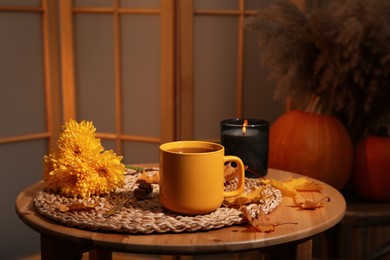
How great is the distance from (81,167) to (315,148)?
0.69m

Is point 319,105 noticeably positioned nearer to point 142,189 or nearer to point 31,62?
point 142,189

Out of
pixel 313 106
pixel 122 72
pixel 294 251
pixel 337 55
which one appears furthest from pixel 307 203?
pixel 122 72

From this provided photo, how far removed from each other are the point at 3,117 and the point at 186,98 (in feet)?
1.95

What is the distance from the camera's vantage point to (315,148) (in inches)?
54.5

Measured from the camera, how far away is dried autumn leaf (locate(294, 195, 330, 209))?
874 mm

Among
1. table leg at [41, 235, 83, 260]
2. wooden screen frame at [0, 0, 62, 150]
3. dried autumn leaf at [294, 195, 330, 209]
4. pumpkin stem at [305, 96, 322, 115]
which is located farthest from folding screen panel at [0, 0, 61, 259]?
dried autumn leaf at [294, 195, 330, 209]

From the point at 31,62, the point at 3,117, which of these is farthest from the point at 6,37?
the point at 3,117

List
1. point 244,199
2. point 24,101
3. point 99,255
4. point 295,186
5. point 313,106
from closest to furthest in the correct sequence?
point 244,199 < point 295,186 < point 99,255 < point 313,106 < point 24,101

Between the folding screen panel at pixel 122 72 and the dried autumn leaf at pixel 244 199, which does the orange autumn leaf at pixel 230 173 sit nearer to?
the dried autumn leaf at pixel 244 199

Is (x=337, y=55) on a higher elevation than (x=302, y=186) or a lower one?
higher

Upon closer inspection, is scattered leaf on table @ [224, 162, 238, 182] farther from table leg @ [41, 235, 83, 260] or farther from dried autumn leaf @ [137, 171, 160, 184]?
table leg @ [41, 235, 83, 260]

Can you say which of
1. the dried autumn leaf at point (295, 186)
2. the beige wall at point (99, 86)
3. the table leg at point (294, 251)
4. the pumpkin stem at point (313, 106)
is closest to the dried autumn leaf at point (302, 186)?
the dried autumn leaf at point (295, 186)

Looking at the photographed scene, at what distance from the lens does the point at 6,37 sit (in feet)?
5.88

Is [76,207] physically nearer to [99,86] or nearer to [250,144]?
[250,144]
